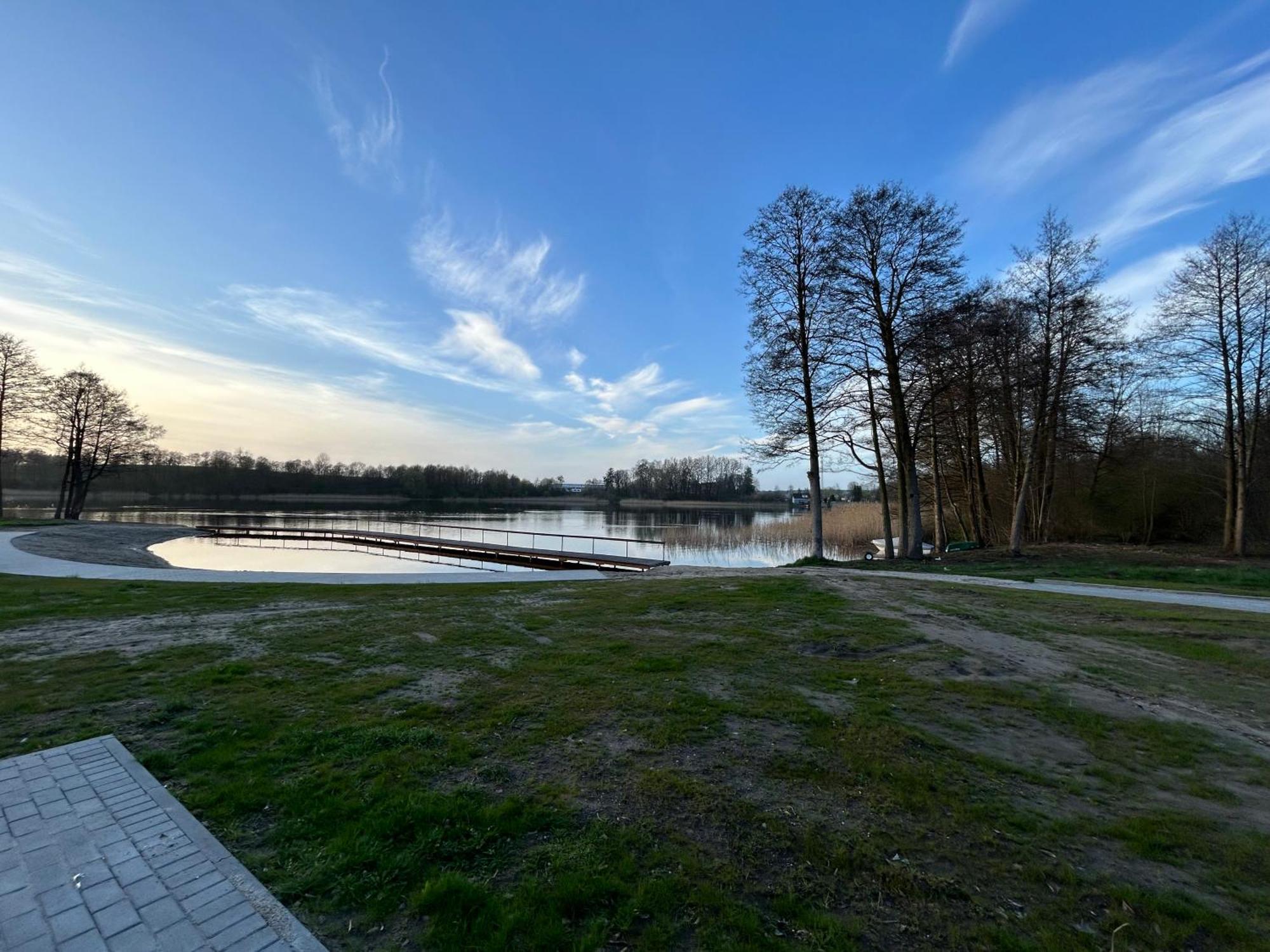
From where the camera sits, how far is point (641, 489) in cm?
8750

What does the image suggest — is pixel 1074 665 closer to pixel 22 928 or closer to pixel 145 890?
pixel 145 890

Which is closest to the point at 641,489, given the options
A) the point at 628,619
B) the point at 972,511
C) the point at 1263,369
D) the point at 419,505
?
the point at 419,505

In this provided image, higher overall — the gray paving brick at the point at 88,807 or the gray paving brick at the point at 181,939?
the gray paving brick at the point at 181,939

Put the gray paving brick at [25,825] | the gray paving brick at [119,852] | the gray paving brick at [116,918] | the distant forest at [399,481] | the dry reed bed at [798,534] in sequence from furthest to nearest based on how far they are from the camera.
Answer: the distant forest at [399,481] < the dry reed bed at [798,534] < the gray paving brick at [25,825] < the gray paving brick at [119,852] < the gray paving brick at [116,918]

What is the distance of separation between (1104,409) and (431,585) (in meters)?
22.6

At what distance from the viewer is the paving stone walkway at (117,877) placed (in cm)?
194

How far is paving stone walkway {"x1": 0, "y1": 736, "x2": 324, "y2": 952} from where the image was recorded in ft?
6.36

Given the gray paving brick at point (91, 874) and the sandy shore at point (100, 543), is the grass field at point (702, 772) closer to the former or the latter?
the gray paving brick at point (91, 874)

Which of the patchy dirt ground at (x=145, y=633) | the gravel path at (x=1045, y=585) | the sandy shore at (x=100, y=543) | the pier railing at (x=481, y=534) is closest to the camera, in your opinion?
the patchy dirt ground at (x=145, y=633)

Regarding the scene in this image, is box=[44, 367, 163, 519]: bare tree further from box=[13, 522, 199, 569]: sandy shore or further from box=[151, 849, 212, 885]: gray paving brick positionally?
box=[151, 849, 212, 885]: gray paving brick

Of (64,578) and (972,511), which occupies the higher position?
(972,511)

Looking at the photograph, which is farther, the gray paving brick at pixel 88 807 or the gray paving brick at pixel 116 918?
the gray paving brick at pixel 88 807

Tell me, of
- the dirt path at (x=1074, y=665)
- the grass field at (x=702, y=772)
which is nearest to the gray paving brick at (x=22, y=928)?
the grass field at (x=702, y=772)

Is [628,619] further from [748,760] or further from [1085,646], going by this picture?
[1085,646]
